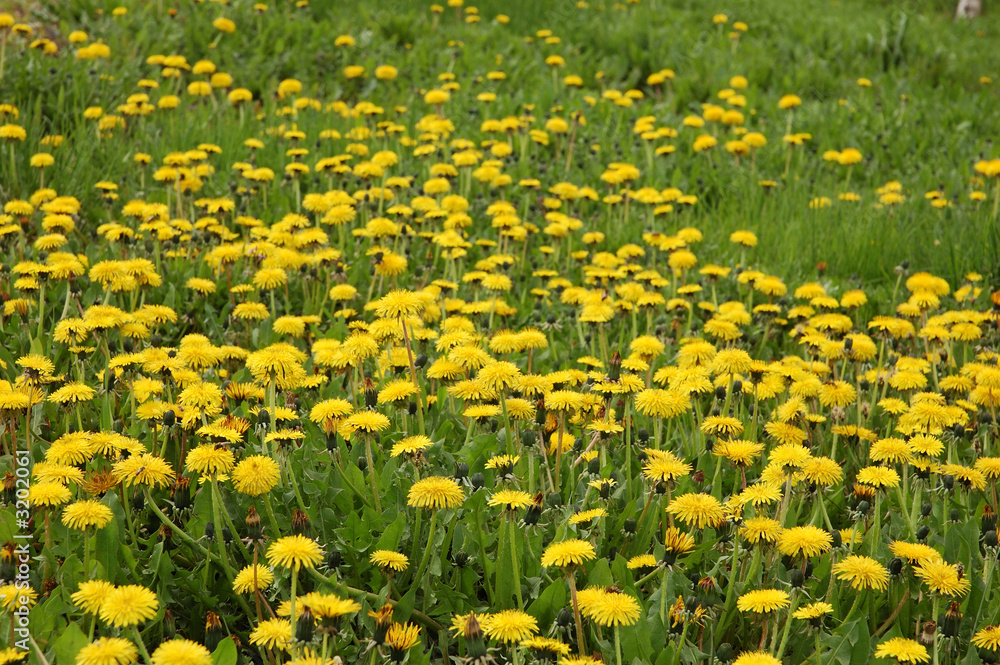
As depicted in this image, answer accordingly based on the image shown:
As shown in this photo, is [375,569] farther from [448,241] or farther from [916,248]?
[916,248]

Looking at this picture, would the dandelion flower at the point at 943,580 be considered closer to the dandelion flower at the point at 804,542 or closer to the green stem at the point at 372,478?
the dandelion flower at the point at 804,542

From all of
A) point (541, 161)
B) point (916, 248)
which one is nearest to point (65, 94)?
point (541, 161)

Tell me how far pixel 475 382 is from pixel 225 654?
114 centimetres

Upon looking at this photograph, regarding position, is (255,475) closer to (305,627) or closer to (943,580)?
(305,627)

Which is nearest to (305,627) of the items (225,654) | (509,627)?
(225,654)

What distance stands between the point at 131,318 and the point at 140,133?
2964 millimetres

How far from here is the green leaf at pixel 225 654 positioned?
6.59 ft

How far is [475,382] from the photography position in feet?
9.21

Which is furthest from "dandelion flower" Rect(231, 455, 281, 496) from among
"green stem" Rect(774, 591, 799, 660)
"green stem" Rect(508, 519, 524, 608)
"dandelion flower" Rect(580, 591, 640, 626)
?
"green stem" Rect(774, 591, 799, 660)

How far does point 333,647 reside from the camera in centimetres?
A: 209

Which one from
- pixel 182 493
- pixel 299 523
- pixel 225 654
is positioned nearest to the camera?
pixel 225 654

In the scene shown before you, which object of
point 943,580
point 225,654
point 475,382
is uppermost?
point 475,382

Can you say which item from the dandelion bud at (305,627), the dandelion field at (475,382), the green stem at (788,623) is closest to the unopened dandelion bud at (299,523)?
the dandelion field at (475,382)

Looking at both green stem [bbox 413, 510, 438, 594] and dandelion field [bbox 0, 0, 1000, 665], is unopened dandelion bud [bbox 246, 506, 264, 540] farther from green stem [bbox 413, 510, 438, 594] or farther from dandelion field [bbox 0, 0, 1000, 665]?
green stem [bbox 413, 510, 438, 594]
